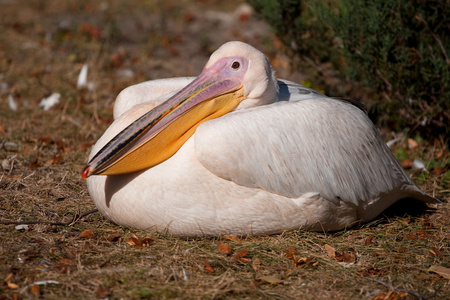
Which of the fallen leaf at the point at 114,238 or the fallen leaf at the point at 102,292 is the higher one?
the fallen leaf at the point at 102,292

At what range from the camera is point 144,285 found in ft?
9.61

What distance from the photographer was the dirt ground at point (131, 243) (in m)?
2.99

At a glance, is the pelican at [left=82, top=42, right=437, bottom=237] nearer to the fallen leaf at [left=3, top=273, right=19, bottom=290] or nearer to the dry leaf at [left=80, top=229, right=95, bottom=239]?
the dry leaf at [left=80, top=229, right=95, bottom=239]

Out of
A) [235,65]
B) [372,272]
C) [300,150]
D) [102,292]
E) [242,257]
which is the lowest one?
[372,272]

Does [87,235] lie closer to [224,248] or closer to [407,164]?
[224,248]

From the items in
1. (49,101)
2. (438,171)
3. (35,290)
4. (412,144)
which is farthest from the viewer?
(49,101)

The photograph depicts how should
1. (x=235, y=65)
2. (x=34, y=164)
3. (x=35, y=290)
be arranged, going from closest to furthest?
1. (x=35, y=290)
2. (x=235, y=65)
3. (x=34, y=164)

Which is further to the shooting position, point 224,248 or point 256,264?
point 224,248

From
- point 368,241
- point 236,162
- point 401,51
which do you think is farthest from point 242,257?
point 401,51

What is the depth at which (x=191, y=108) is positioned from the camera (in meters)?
3.58

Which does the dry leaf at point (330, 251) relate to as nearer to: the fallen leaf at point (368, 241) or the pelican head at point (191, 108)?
the fallen leaf at point (368, 241)

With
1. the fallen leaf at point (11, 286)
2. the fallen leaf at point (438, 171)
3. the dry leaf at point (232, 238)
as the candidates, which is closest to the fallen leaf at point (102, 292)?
the fallen leaf at point (11, 286)

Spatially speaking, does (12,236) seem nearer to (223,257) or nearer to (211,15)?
(223,257)

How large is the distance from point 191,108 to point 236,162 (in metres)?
0.52
